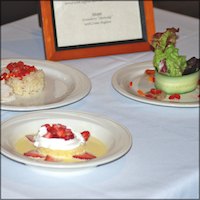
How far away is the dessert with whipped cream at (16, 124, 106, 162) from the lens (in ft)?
4.63

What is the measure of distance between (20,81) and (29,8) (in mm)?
2925

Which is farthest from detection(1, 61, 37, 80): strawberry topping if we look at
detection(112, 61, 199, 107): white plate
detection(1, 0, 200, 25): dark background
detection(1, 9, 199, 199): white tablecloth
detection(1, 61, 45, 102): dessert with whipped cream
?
detection(1, 0, 200, 25): dark background

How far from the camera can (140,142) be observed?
1567 millimetres

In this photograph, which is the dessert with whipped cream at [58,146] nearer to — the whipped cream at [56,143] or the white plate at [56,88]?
the whipped cream at [56,143]

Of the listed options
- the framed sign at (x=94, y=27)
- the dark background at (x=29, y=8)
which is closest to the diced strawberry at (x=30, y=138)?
the framed sign at (x=94, y=27)

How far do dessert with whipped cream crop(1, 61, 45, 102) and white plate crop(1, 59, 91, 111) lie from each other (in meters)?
0.02

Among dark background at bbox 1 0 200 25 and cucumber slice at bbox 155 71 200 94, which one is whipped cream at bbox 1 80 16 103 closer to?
cucumber slice at bbox 155 71 200 94

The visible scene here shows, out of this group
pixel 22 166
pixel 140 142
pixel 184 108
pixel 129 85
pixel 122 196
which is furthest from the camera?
pixel 129 85

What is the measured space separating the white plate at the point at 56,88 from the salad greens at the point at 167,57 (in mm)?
205

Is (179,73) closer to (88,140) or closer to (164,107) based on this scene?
(164,107)

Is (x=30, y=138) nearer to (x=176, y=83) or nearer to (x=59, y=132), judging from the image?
(x=59, y=132)

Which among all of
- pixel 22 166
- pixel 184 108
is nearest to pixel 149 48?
pixel 184 108

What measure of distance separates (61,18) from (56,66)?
0.21 m

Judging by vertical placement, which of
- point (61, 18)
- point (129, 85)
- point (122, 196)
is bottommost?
point (122, 196)
